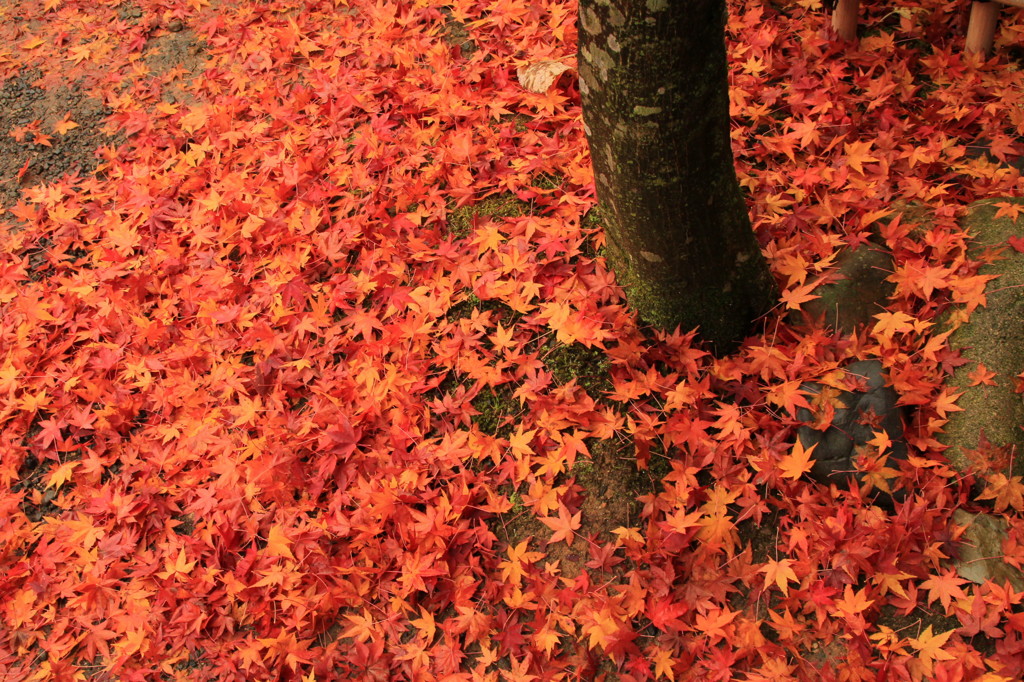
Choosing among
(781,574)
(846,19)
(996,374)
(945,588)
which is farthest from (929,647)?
(846,19)

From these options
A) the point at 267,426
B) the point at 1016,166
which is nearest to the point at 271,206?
the point at 267,426

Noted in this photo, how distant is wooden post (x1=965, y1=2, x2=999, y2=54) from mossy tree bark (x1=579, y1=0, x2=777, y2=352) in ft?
5.66

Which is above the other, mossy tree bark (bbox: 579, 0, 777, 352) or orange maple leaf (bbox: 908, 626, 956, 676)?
mossy tree bark (bbox: 579, 0, 777, 352)

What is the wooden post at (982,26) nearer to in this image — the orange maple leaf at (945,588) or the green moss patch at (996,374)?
the green moss patch at (996,374)

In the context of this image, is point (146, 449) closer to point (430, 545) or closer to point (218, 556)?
point (218, 556)

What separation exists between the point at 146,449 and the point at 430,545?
1.56 m

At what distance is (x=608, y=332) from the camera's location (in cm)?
296

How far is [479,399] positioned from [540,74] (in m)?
1.87

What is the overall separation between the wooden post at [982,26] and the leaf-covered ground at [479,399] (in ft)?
0.34

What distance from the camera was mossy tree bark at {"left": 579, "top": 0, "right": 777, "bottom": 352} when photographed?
2.21m

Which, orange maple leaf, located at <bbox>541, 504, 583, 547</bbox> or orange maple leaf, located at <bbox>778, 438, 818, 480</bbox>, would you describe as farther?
orange maple leaf, located at <bbox>541, 504, 583, 547</bbox>

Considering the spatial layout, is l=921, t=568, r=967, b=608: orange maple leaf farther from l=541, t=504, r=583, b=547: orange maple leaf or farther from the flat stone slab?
l=541, t=504, r=583, b=547: orange maple leaf

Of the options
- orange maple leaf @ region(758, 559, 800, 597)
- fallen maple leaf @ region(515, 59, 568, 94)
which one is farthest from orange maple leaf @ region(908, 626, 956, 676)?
fallen maple leaf @ region(515, 59, 568, 94)

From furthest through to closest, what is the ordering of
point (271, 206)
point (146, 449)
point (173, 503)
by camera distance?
point (271, 206), point (146, 449), point (173, 503)
